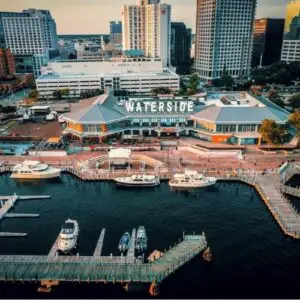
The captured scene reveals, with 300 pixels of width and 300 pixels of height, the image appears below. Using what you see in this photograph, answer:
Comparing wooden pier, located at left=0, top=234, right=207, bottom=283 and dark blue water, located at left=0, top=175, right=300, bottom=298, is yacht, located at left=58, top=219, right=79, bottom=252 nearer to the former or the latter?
dark blue water, located at left=0, top=175, right=300, bottom=298

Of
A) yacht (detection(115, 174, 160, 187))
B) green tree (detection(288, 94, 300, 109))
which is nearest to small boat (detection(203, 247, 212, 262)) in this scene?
yacht (detection(115, 174, 160, 187))

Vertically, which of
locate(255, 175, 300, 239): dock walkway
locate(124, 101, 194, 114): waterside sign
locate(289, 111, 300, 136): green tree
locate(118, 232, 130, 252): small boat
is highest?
locate(124, 101, 194, 114): waterside sign

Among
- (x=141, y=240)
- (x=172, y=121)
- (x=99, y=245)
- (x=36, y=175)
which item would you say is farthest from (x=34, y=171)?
(x=172, y=121)

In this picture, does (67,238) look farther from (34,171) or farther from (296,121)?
(296,121)

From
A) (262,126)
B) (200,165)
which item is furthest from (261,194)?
(262,126)

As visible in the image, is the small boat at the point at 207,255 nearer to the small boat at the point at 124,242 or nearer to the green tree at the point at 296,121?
the small boat at the point at 124,242
